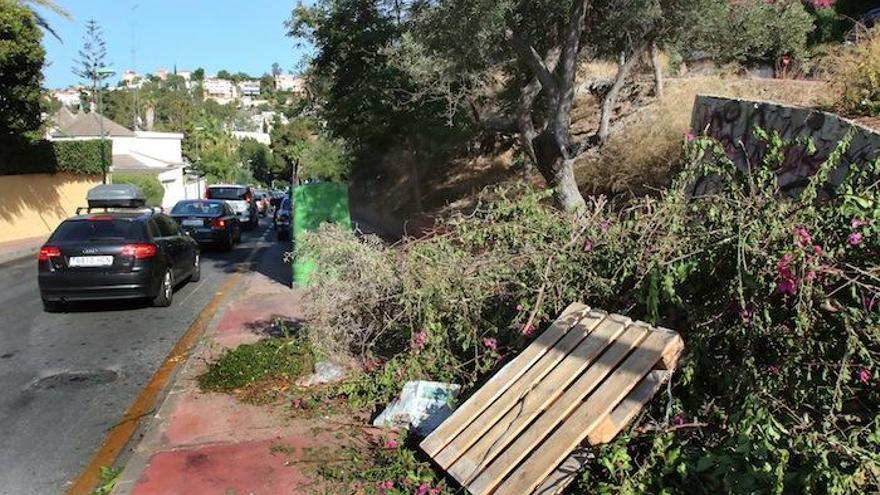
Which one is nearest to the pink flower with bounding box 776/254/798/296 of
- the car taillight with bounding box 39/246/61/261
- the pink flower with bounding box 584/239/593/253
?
the pink flower with bounding box 584/239/593/253

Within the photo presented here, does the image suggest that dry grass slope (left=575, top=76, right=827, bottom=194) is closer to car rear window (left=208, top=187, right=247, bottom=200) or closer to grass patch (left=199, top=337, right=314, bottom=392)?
grass patch (left=199, top=337, right=314, bottom=392)

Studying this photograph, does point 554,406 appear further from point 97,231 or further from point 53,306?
point 53,306

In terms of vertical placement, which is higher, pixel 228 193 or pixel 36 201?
pixel 228 193

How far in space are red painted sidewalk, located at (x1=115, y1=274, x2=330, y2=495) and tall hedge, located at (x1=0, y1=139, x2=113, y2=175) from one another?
20366 mm

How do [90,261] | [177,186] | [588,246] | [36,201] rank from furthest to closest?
[177,186] → [36,201] → [90,261] → [588,246]

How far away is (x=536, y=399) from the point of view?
4258 mm

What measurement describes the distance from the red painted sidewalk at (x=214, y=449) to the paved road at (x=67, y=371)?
49 cm

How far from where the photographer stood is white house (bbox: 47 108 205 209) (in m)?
46.7

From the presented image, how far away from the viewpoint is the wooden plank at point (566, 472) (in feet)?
12.5

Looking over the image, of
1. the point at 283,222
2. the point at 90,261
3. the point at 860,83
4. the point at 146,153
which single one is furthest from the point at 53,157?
the point at 146,153

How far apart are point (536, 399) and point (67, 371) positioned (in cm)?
541

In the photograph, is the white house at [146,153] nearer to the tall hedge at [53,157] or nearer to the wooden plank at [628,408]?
the tall hedge at [53,157]

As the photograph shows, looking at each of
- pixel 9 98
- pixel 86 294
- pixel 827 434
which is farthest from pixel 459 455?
pixel 9 98

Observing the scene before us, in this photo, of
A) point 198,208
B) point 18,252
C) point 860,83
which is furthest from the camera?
point 18,252
